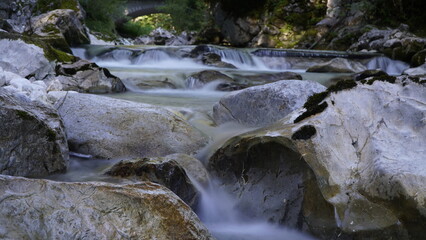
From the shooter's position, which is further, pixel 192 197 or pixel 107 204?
pixel 192 197

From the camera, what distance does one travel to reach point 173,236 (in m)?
1.72

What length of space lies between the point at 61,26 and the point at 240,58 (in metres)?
6.51

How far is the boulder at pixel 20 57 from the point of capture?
20.0 feet

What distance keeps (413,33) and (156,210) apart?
15558 mm

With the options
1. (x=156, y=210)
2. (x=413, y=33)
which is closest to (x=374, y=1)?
(x=413, y=33)

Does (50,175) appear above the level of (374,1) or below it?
below

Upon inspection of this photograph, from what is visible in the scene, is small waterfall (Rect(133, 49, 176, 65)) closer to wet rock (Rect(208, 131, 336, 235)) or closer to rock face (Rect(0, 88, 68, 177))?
rock face (Rect(0, 88, 68, 177))

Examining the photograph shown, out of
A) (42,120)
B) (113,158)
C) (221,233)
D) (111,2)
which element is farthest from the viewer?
(111,2)

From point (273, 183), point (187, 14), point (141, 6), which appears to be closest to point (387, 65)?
point (273, 183)

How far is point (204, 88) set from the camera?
7551 mm

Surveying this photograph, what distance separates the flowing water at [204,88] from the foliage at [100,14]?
985 centimetres

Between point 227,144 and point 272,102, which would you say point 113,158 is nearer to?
point 227,144

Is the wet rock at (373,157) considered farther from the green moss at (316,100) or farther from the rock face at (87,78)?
the rock face at (87,78)

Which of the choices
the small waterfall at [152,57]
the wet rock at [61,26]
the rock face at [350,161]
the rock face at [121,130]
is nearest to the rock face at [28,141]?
the rock face at [121,130]
